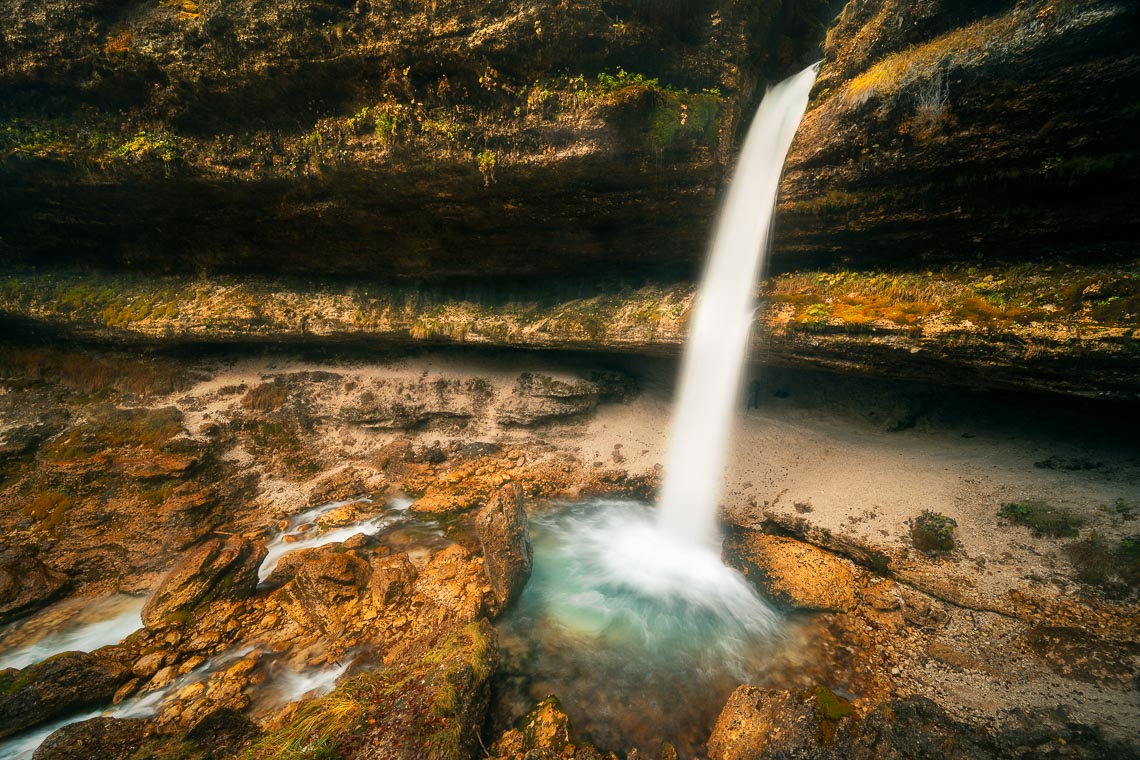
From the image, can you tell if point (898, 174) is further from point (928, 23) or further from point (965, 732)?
point (965, 732)

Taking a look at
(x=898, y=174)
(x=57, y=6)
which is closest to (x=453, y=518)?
(x=898, y=174)

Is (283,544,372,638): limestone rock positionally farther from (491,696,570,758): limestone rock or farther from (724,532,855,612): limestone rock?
(724,532,855,612): limestone rock

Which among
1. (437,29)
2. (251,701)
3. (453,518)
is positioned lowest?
(251,701)

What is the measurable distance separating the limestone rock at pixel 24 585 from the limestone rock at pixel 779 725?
11.3m

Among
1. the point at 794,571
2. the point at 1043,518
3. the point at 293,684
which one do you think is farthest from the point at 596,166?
the point at 1043,518

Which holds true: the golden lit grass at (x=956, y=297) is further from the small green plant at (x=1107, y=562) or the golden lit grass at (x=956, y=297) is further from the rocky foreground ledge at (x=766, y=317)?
the small green plant at (x=1107, y=562)

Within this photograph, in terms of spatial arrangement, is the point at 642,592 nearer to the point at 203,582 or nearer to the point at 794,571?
the point at 794,571

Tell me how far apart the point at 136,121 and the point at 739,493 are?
15.3m

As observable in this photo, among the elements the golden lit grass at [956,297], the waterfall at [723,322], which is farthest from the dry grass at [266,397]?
the golden lit grass at [956,297]

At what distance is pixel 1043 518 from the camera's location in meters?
6.51

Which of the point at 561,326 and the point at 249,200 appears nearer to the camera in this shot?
the point at 249,200

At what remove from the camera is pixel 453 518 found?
28.6 ft

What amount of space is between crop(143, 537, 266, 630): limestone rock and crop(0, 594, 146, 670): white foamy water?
0.88 metres

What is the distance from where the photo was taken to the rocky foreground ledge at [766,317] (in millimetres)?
5430
